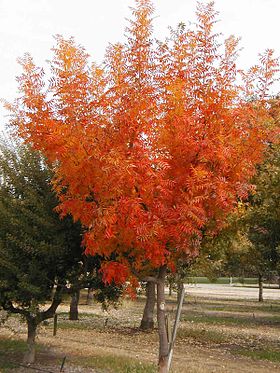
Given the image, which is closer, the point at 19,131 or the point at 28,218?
the point at 19,131

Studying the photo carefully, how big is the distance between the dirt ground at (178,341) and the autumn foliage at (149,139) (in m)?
5.38

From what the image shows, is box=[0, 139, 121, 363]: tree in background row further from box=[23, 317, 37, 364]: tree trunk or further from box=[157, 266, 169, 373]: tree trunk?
box=[157, 266, 169, 373]: tree trunk

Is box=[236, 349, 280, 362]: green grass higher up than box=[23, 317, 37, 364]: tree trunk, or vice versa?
box=[23, 317, 37, 364]: tree trunk

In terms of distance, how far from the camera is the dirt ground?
15.9 m

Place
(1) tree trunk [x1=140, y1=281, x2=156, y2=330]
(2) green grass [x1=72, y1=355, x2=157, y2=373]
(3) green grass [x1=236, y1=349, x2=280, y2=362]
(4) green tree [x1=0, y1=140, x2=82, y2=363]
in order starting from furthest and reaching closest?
(1) tree trunk [x1=140, y1=281, x2=156, y2=330] → (3) green grass [x1=236, y1=349, x2=280, y2=362] → (4) green tree [x1=0, y1=140, x2=82, y2=363] → (2) green grass [x1=72, y1=355, x2=157, y2=373]

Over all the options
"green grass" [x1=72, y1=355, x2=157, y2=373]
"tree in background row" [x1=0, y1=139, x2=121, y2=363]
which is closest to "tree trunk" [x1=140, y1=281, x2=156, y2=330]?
A: "green grass" [x1=72, y1=355, x2=157, y2=373]

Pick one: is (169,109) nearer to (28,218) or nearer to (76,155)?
(76,155)

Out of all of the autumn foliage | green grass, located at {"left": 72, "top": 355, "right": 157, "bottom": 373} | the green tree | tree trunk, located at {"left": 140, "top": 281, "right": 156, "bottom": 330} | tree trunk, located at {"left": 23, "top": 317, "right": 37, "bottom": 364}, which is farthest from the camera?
tree trunk, located at {"left": 140, "top": 281, "right": 156, "bottom": 330}

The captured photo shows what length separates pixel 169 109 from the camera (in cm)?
1109

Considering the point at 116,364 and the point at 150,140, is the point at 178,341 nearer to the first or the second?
the point at 116,364

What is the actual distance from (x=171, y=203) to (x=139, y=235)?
1244 mm

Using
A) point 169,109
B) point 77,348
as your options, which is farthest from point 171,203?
point 77,348

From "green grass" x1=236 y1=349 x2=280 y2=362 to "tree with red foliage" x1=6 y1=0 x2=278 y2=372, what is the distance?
7372 mm

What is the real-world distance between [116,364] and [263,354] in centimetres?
624
